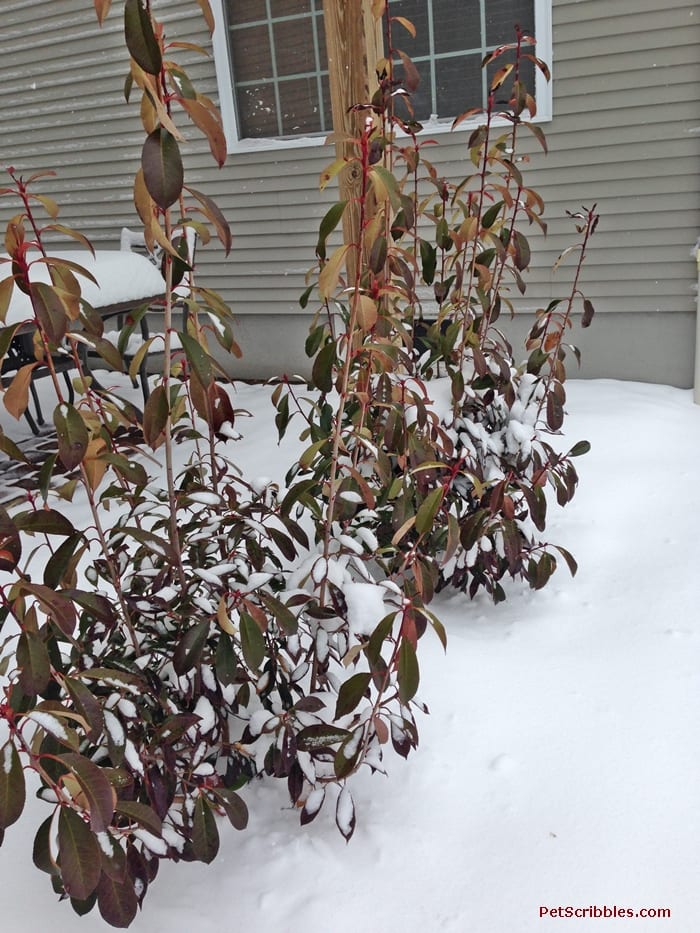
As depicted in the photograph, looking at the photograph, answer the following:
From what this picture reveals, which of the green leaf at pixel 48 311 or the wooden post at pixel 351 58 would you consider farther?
the wooden post at pixel 351 58

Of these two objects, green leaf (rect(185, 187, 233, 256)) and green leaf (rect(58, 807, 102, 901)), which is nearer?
green leaf (rect(58, 807, 102, 901))

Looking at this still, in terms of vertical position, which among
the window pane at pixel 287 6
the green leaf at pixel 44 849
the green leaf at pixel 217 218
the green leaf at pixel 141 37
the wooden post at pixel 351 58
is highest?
the window pane at pixel 287 6

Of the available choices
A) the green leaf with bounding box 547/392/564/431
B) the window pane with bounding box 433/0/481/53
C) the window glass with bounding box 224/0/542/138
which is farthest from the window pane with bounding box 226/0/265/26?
the green leaf with bounding box 547/392/564/431

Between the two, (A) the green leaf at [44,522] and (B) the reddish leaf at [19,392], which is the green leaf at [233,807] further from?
(B) the reddish leaf at [19,392]

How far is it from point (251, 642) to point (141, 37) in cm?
77

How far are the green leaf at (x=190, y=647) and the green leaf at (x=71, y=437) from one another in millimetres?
304

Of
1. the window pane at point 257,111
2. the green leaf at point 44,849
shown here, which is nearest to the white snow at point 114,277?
the window pane at point 257,111

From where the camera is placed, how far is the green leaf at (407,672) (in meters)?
1.07

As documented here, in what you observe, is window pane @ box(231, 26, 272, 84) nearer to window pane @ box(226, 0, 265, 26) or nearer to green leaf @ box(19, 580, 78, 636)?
window pane @ box(226, 0, 265, 26)

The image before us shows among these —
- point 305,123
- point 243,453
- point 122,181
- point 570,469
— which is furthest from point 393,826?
point 122,181

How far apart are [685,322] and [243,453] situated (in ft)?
7.97

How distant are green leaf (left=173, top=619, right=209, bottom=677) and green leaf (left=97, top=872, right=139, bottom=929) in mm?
277

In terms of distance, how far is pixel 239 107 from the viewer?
486 centimetres

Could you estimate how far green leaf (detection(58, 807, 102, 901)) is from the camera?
836mm
